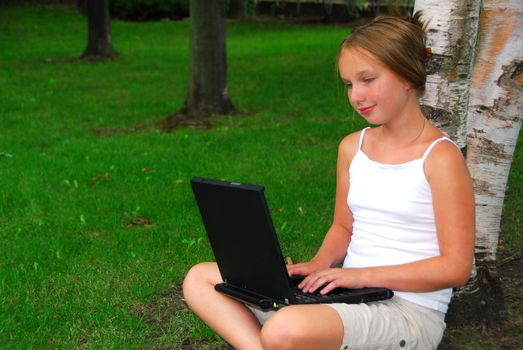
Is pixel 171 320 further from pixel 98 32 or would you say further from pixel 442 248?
pixel 98 32

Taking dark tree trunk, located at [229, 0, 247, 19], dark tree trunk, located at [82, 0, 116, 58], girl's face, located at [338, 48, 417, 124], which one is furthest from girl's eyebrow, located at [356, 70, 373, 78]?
dark tree trunk, located at [229, 0, 247, 19]

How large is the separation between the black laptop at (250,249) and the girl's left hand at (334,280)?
0.09 feet

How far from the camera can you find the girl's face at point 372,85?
10.3ft

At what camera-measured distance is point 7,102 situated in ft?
40.2

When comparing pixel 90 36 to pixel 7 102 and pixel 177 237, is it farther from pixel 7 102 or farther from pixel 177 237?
pixel 177 237

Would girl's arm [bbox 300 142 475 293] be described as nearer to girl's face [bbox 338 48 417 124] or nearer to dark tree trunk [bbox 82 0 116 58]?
girl's face [bbox 338 48 417 124]

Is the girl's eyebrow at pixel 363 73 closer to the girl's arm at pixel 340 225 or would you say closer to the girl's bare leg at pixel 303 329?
the girl's arm at pixel 340 225

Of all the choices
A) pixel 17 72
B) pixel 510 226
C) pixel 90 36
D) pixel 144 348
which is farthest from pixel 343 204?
pixel 90 36

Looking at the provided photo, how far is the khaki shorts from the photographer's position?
2996mm

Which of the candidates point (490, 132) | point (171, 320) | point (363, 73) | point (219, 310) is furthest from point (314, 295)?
point (490, 132)

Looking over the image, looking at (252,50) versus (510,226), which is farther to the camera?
(252,50)

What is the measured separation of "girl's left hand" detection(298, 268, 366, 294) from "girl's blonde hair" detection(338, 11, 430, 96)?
78 cm

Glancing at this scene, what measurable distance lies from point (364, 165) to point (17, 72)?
13588 millimetres

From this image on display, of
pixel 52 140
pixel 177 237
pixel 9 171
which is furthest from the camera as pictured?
pixel 52 140
